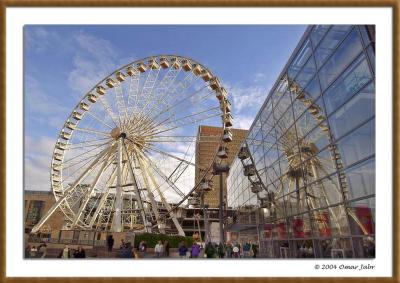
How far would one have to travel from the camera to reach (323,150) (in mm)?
12781

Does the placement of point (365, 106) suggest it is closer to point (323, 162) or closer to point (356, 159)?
point (356, 159)

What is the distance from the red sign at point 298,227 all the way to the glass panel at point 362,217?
4.55 m

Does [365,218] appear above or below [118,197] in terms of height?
above

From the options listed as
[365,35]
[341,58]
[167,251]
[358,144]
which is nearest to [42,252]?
[167,251]

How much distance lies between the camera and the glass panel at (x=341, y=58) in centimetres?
1024

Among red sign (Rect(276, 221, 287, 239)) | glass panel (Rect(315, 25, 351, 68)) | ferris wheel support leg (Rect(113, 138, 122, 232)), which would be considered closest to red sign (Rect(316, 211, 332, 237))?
red sign (Rect(276, 221, 287, 239))

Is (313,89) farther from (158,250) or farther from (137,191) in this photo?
(137,191)

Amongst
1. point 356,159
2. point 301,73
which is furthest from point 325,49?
point 356,159

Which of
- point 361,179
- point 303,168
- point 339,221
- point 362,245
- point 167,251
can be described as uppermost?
point 303,168

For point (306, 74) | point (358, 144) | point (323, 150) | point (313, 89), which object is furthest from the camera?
point (306, 74)

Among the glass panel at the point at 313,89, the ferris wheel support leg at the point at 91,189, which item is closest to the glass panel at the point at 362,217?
the glass panel at the point at 313,89

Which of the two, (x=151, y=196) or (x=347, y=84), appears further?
(x=151, y=196)

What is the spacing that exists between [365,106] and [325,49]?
3.97 meters

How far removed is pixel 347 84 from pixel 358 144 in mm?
2150
